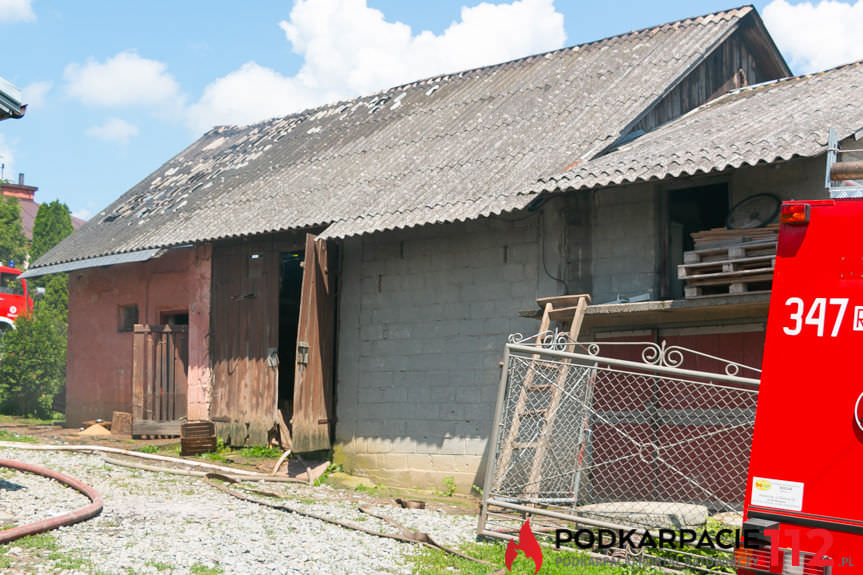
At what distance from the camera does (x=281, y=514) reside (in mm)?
8516

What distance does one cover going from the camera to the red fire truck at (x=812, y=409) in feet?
13.1

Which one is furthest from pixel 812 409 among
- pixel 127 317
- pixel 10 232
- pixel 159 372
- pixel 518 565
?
pixel 10 232

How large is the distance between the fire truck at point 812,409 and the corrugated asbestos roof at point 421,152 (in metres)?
6.17

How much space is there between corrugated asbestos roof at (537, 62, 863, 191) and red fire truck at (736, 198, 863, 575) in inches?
183

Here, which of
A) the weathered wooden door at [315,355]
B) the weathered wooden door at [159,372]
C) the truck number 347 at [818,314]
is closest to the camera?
the truck number 347 at [818,314]

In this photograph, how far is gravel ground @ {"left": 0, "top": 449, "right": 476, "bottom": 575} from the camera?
6.29 meters

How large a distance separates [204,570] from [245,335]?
26.2 ft

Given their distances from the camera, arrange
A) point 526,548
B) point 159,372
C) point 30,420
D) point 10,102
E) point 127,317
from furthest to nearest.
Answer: point 30,420 < point 127,317 < point 159,372 < point 10,102 < point 526,548

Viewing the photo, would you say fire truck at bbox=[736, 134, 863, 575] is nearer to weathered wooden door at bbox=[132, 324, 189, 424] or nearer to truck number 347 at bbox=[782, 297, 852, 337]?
truck number 347 at bbox=[782, 297, 852, 337]

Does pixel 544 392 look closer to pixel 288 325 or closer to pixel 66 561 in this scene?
pixel 66 561

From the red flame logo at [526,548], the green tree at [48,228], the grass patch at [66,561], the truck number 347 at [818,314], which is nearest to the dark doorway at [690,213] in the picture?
the red flame logo at [526,548]

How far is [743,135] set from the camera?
9852mm

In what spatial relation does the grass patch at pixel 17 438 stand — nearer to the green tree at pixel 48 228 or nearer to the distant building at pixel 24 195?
the green tree at pixel 48 228

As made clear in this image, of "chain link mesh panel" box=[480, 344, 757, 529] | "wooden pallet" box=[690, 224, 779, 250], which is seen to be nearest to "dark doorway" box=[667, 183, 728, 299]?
"wooden pallet" box=[690, 224, 779, 250]
